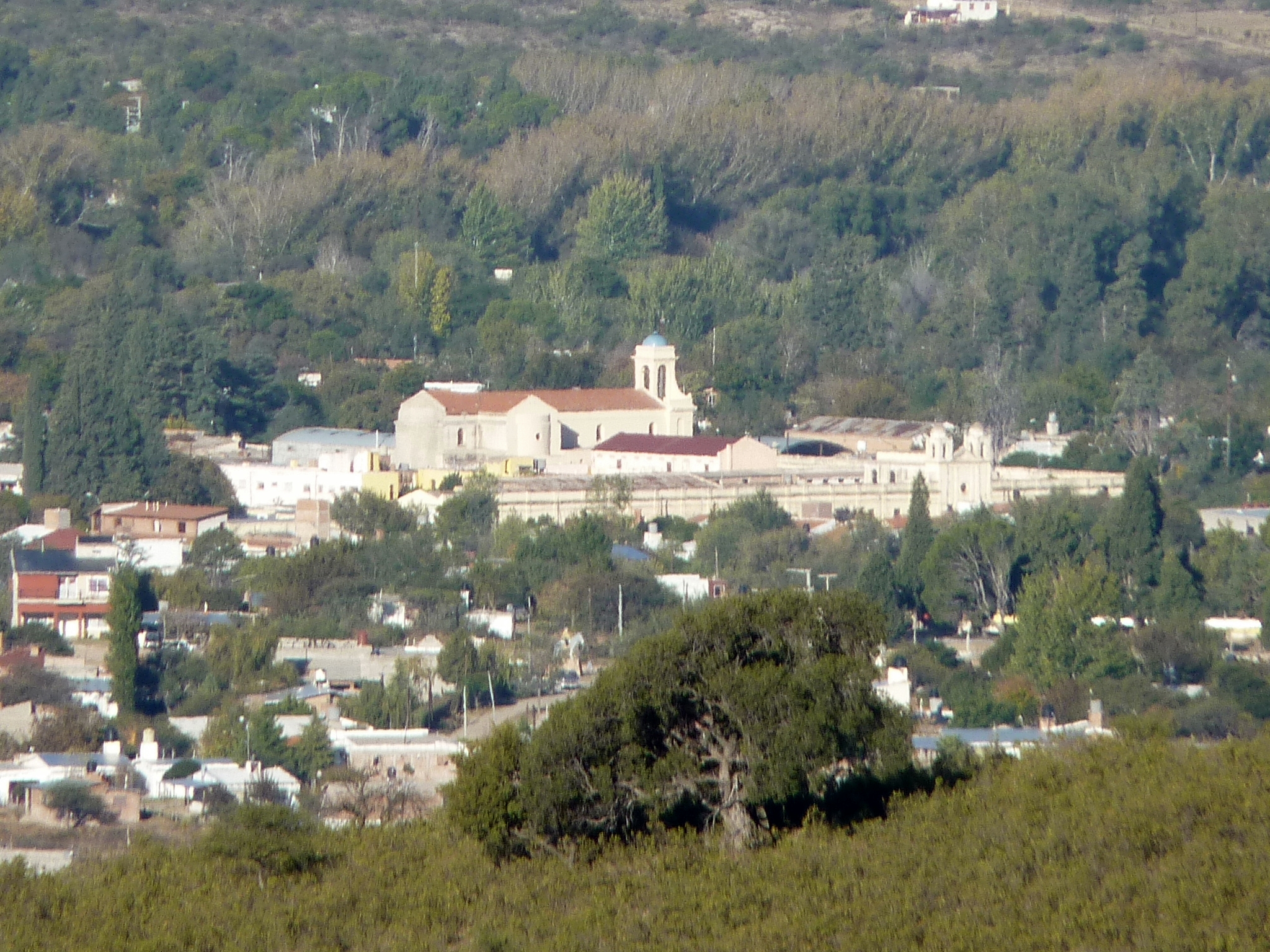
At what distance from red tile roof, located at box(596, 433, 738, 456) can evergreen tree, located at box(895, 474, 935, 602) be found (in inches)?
228

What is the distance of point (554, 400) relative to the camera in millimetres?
44062

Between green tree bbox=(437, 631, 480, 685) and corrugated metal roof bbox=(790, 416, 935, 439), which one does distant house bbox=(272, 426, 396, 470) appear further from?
green tree bbox=(437, 631, 480, 685)

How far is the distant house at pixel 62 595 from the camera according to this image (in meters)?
29.7

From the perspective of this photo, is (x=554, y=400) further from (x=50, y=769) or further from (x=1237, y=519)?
(x=50, y=769)

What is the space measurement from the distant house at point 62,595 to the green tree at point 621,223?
96.1 ft

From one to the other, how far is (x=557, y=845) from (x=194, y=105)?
5751cm

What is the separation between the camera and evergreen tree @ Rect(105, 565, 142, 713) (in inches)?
1016

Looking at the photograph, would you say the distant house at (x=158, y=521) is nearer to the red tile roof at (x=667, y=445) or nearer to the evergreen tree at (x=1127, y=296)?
the red tile roof at (x=667, y=445)

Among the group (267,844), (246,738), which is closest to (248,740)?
(246,738)

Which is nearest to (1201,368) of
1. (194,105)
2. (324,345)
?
(324,345)

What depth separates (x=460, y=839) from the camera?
47.8ft

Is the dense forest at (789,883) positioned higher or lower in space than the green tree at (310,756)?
higher

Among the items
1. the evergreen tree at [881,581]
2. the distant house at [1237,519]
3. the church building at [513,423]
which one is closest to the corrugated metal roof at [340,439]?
the church building at [513,423]

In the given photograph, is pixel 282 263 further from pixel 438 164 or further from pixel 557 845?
pixel 557 845
